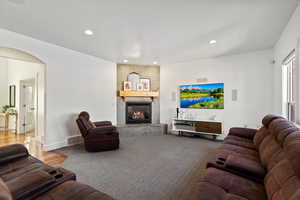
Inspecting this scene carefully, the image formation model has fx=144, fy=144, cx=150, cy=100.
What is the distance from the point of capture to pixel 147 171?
2.56 meters

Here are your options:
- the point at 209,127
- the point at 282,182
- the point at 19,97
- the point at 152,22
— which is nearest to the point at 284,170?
the point at 282,182

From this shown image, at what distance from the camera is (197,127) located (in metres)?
4.77

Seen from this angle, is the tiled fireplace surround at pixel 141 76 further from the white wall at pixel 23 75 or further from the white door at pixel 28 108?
the white door at pixel 28 108

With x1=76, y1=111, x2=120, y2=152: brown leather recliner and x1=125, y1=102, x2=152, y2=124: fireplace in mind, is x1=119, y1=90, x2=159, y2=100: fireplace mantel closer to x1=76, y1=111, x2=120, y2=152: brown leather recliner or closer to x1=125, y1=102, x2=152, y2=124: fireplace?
x1=125, y1=102, x2=152, y2=124: fireplace

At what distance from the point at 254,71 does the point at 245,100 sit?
2.91 feet

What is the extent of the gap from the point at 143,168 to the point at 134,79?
3765 millimetres

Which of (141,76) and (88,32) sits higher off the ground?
(88,32)

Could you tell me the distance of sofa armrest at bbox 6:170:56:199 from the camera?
3.60ft

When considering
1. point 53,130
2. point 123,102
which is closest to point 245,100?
point 123,102

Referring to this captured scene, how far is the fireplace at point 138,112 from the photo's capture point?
5748 millimetres

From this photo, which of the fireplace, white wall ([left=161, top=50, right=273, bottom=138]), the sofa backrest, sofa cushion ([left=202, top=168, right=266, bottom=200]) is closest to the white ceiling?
white wall ([left=161, top=50, right=273, bottom=138])

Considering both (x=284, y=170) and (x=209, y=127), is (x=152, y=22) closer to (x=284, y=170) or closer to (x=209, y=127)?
(x=284, y=170)

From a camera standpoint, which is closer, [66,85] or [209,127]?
[66,85]

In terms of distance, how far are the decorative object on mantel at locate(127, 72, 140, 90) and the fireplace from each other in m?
0.71
